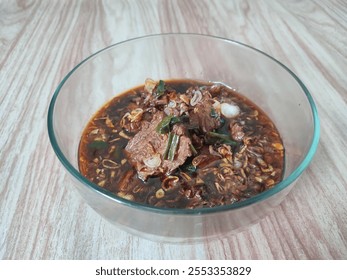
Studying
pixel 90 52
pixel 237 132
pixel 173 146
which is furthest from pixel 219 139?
pixel 90 52

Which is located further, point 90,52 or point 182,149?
point 90,52

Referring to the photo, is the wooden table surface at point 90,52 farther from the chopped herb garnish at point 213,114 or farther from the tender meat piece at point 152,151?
the chopped herb garnish at point 213,114

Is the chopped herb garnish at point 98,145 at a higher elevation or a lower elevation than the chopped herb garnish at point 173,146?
lower

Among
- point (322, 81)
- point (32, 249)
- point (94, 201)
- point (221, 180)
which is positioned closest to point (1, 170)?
point (32, 249)

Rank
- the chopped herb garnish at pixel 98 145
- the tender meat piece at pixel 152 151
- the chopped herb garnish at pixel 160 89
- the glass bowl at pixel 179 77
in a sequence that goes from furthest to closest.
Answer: the chopped herb garnish at pixel 160 89
the chopped herb garnish at pixel 98 145
the tender meat piece at pixel 152 151
the glass bowl at pixel 179 77

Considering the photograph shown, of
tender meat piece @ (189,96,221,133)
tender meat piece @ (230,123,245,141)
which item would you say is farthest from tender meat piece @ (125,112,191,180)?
tender meat piece @ (230,123,245,141)

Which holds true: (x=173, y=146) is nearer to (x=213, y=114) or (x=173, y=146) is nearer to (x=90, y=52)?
(x=213, y=114)

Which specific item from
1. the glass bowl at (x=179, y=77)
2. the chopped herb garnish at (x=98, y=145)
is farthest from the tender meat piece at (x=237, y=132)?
the chopped herb garnish at (x=98, y=145)

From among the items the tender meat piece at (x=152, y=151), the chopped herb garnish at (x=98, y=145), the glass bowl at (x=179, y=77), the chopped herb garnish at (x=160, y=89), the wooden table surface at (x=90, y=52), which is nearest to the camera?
the glass bowl at (x=179, y=77)
